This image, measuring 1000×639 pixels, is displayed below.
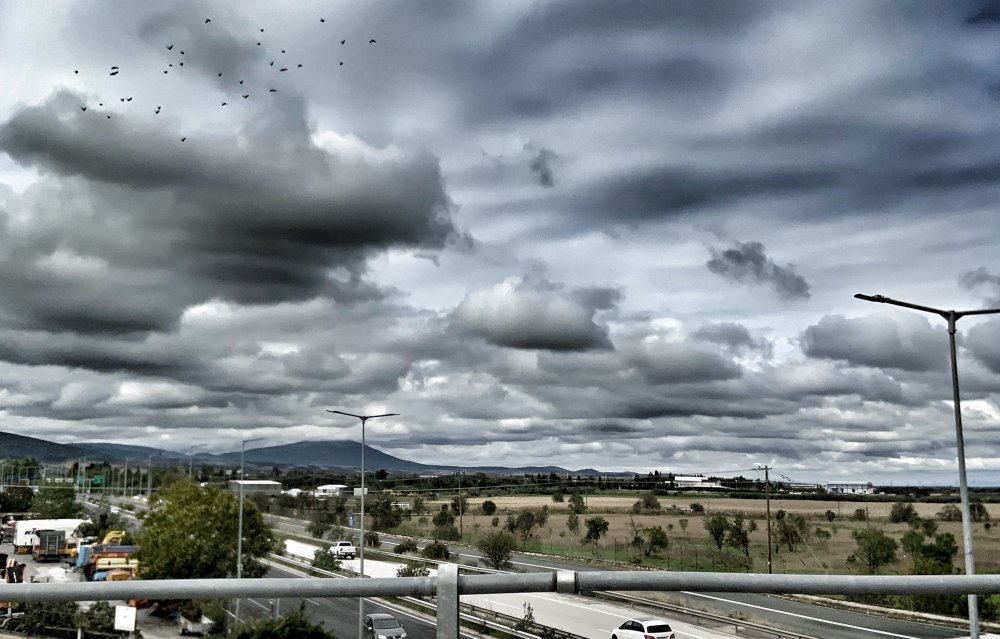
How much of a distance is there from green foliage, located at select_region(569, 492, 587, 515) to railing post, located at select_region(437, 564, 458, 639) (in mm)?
147658

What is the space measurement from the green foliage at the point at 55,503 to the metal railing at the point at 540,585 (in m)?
167

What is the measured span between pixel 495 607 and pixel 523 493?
194924 millimetres

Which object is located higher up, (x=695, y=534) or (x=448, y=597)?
(x=448, y=597)

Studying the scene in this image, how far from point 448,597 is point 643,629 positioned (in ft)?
4.17

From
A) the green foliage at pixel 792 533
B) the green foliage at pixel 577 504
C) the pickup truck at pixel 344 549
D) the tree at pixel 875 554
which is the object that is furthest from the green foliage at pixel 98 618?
the green foliage at pixel 577 504

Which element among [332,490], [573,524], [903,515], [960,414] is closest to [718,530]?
[573,524]

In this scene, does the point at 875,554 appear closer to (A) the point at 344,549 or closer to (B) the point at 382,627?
(A) the point at 344,549

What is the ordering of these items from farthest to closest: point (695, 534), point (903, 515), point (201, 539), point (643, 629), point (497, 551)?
point (903, 515) → point (695, 534) → point (497, 551) → point (201, 539) → point (643, 629)

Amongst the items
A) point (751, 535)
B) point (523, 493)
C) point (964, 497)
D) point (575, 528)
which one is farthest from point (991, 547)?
point (964, 497)

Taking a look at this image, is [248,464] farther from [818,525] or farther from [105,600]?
[818,525]

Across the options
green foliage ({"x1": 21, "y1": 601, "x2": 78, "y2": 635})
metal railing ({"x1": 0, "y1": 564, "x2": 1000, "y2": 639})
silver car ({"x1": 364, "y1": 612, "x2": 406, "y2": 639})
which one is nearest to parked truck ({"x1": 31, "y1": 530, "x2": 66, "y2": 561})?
green foliage ({"x1": 21, "y1": 601, "x2": 78, "y2": 635})

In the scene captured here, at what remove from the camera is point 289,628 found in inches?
172

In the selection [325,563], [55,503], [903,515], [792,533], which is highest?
[55,503]

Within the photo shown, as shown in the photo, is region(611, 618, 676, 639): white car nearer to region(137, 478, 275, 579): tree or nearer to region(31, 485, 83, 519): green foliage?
region(137, 478, 275, 579): tree
